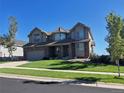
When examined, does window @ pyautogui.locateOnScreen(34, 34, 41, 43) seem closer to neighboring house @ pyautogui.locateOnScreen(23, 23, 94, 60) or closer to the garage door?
neighboring house @ pyautogui.locateOnScreen(23, 23, 94, 60)

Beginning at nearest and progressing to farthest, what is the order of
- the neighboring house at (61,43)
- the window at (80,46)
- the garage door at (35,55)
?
the window at (80,46)
the neighboring house at (61,43)
the garage door at (35,55)

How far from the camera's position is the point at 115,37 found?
21.7 m

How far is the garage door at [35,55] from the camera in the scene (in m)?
49.9

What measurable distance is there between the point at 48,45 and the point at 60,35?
309 cm

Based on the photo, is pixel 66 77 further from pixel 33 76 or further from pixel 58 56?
pixel 58 56

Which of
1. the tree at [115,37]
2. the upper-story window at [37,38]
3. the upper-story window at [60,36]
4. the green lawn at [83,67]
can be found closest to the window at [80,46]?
the upper-story window at [60,36]

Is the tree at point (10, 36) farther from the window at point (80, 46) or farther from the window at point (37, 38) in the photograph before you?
the window at point (80, 46)

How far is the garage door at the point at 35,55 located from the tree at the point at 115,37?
2872 cm

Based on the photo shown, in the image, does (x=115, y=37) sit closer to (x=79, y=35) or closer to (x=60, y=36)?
(x=79, y=35)

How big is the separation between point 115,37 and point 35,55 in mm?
30632

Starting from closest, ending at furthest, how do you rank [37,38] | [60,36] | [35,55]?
[60,36]
[35,55]
[37,38]

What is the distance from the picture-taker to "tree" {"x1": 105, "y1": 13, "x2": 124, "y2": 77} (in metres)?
21.7

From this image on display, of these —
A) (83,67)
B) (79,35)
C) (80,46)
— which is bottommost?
(83,67)

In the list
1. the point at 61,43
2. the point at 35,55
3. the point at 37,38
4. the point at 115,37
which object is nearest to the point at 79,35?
the point at 61,43
